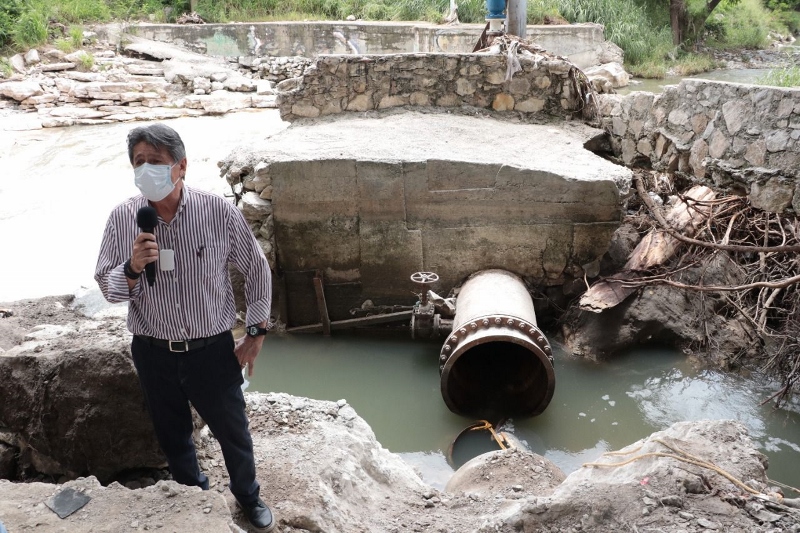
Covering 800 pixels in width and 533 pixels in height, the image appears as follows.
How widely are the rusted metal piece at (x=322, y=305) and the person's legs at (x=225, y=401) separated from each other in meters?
3.96

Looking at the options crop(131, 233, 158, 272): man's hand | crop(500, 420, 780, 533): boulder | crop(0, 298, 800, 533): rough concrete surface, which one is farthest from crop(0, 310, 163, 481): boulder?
crop(500, 420, 780, 533): boulder

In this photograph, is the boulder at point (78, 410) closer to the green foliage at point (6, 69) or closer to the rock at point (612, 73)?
the rock at point (612, 73)

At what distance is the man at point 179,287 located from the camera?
8.33 ft

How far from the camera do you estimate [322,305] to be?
6867mm

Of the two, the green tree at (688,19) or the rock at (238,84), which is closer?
the rock at (238,84)

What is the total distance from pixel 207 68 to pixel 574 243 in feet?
48.4

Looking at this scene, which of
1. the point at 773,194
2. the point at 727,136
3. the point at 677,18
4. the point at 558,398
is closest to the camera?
the point at 773,194

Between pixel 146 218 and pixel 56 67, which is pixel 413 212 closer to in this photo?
pixel 146 218

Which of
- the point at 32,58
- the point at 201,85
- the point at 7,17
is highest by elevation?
the point at 7,17

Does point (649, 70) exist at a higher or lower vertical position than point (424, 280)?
higher

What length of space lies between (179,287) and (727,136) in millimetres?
4977

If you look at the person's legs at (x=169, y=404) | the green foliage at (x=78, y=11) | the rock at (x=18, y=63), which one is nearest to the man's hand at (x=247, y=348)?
the person's legs at (x=169, y=404)

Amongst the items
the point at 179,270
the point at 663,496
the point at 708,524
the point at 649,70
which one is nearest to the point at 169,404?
the point at 179,270

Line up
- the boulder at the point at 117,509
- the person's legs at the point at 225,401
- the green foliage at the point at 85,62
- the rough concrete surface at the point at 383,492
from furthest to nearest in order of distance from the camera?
the green foliage at the point at 85,62 < the person's legs at the point at 225,401 < the rough concrete surface at the point at 383,492 < the boulder at the point at 117,509
